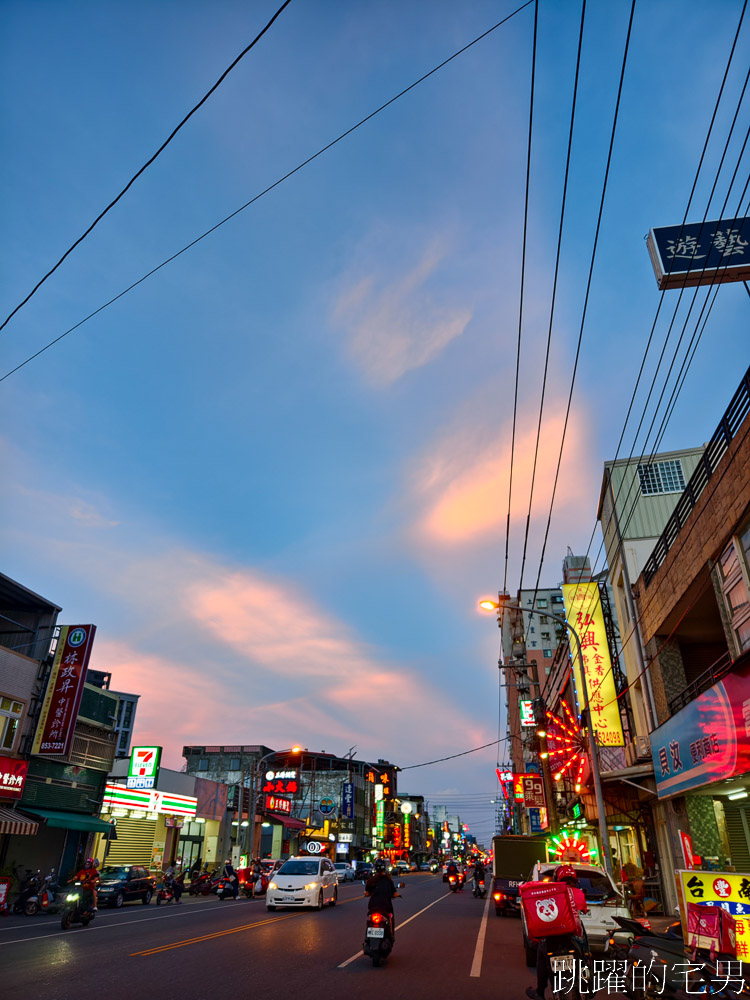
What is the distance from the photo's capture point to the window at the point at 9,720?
26.7 metres

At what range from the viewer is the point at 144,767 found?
37.2 metres

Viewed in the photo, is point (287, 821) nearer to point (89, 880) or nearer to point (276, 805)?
point (276, 805)

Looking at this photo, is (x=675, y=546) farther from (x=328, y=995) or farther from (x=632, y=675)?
(x=328, y=995)

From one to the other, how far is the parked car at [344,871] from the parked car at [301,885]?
3012 cm

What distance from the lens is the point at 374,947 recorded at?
37.3ft

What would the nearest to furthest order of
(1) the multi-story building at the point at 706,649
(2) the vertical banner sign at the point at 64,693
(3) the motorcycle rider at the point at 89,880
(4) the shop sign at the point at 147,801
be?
(1) the multi-story building at the point at 706,649 < (3) the motorcycle rider at the point at 89,880 < (2) the vertical banner sign at the point at 64,693 < (4) the shop sign at the point at 147,801

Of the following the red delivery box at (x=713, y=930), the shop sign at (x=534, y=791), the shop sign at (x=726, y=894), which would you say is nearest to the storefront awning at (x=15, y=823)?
the shop sign at (x=726, y=894)

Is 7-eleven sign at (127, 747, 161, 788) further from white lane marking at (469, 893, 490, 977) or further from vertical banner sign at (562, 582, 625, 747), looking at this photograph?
vertical banner sign at (562, 582, 625, 747)

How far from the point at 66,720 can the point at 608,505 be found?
25325 mm

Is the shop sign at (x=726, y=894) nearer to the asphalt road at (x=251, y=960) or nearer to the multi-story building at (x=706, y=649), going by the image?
the asphalt road at (x=251, y=960)

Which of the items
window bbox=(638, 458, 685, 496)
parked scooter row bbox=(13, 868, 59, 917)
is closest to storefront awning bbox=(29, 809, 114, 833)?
parked scooter row bbox=(13, 868, 59, 917)

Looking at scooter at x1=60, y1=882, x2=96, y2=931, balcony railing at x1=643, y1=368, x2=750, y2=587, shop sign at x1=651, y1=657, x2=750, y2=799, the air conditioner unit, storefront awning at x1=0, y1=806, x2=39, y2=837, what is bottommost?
scooter at x1=60, y1=882, x2=96, y2=931

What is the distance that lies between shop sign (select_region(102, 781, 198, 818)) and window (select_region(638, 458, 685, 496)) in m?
30.8

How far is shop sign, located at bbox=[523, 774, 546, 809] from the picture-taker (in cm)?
5188
